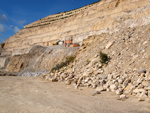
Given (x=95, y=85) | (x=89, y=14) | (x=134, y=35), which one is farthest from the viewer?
(x=89, y=14)

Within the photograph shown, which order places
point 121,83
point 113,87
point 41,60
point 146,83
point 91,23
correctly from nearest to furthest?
point 146,83, point 113,87, point 121,83, point 41,60, point 91,23

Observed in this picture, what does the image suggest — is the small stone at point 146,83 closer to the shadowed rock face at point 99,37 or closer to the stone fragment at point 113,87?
the stone fragment at point 113,87

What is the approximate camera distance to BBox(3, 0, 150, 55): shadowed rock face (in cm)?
1570

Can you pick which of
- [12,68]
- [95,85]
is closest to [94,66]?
[95,85]

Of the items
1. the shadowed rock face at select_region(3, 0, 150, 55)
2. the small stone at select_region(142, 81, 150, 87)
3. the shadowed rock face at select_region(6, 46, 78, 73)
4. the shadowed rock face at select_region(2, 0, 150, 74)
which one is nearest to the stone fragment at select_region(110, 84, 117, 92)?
the small stone at select_region(142, 81, 150, 87)

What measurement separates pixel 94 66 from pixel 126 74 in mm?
2960

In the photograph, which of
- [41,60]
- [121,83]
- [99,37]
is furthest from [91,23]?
[121,83]

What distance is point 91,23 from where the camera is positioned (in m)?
23.6

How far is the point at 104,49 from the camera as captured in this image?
11.1 meters

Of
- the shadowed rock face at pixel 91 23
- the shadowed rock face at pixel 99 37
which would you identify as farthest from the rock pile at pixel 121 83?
the shadowed rock face at pixel 91 23

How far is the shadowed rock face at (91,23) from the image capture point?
15.7 meters

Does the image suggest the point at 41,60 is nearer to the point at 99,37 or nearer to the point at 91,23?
the point at 99,37

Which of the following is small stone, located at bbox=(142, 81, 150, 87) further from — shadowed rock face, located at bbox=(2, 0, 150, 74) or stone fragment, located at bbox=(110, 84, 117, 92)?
shadowed rock face, located at bbox=(2, 0, 150, 74)

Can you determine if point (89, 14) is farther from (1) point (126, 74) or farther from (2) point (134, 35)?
(1) point (126, 74)
